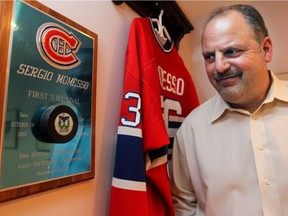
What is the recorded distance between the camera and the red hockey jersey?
557mm

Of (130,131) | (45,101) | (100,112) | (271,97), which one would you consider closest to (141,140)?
(130,131)

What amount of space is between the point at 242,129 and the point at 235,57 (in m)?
0.22

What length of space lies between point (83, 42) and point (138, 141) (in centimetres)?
30

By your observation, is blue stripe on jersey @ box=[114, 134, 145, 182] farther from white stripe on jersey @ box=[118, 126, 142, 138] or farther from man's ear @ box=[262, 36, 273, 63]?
man's ear @ box=[262, 36, 273, 63]

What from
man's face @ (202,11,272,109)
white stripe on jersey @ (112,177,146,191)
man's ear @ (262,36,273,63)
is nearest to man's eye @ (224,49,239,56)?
man's face @ (202,11,272,109)

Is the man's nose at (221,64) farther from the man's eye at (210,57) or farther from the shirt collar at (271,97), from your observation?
the shirt collar at (271,97)

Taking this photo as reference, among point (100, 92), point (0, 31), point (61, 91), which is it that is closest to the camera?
point (0, 31)

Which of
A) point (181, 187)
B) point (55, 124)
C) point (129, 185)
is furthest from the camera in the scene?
point (181, 187)

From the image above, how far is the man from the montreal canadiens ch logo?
1.23ft

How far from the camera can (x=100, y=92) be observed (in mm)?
609

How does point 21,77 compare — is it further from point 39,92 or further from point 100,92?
point 100,92

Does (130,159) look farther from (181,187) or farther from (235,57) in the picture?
(235,57)

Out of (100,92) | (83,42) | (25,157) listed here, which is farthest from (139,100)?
(25,157)

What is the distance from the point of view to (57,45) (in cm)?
47
